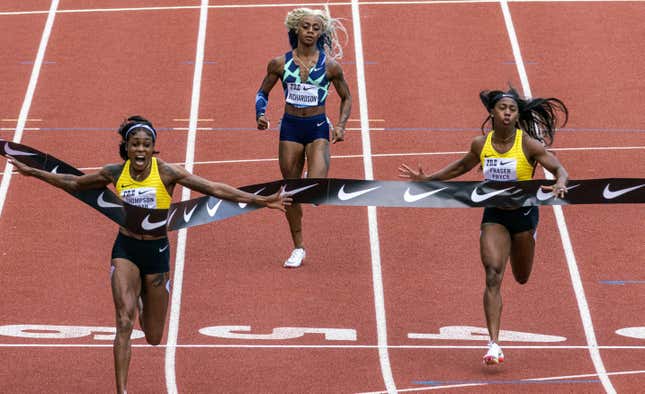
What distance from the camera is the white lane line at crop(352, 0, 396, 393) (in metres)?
10.7

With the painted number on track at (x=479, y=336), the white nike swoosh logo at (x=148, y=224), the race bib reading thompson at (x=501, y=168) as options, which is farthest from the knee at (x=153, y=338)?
the race bib reading thompson at (x=501, y=168)

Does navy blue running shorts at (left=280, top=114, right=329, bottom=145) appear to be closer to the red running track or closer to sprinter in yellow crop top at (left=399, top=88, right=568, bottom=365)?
the red running track

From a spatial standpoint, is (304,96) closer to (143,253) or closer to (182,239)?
(182,239)

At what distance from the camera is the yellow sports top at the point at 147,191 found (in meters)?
9.64

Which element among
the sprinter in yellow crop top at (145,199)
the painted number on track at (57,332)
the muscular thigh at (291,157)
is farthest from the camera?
the muscular thigh at (291,157)

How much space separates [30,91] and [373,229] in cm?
544

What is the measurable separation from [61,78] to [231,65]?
1957 mm

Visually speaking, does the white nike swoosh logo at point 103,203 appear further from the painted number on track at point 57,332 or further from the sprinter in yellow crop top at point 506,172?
the sprinter in yellow crop top at point 506,172

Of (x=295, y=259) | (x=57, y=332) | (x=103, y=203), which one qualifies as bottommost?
(x=57, y=332)

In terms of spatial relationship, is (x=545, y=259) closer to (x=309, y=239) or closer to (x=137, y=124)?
(x=309, y=239)

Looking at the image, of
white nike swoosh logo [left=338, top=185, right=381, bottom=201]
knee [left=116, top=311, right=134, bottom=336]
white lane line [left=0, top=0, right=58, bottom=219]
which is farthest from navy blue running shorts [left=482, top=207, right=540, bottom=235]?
white lane line [left=0, top=0, right=58, bottom=219]

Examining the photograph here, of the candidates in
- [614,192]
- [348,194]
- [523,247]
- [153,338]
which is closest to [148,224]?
[153,338]

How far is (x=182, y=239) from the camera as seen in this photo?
1344cm

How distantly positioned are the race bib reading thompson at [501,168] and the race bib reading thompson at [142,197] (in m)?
2.40
